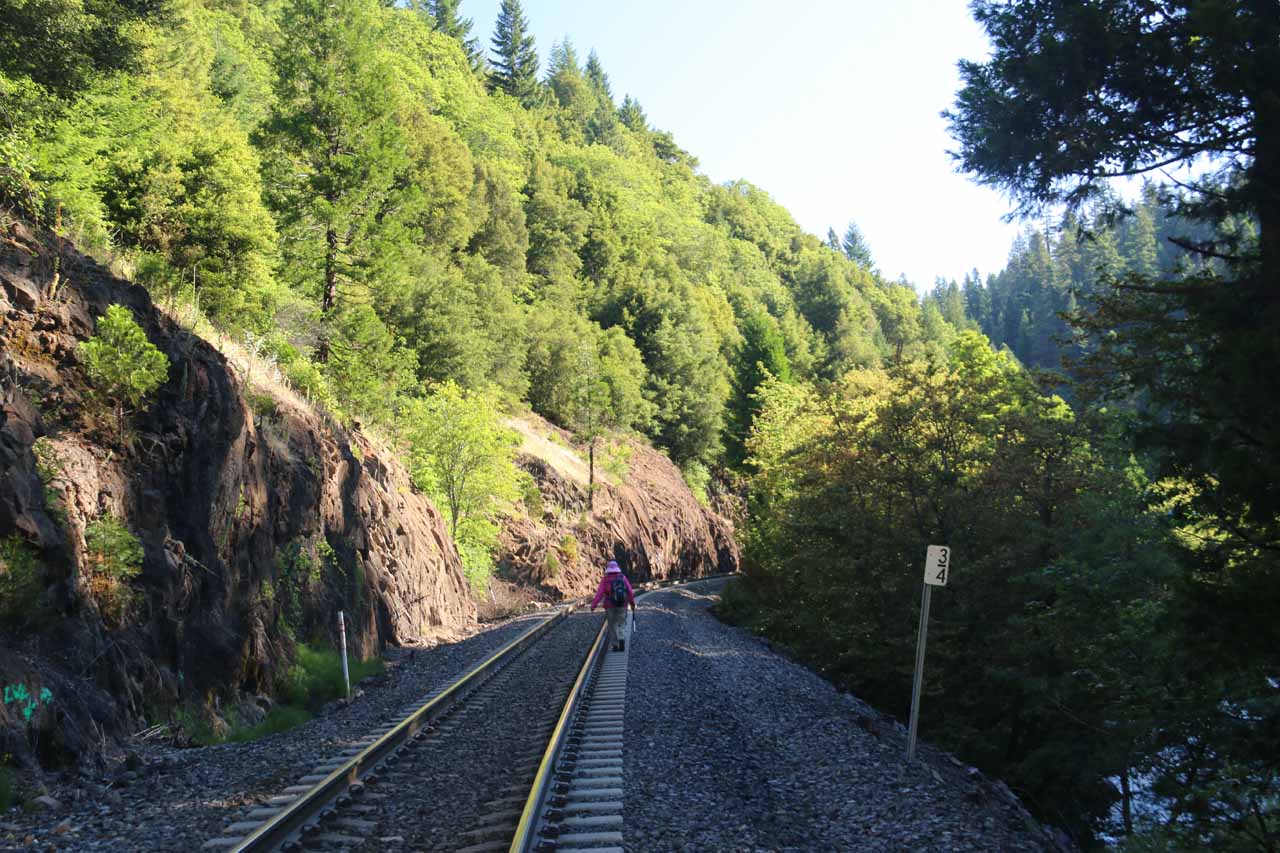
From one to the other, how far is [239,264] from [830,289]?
105 m

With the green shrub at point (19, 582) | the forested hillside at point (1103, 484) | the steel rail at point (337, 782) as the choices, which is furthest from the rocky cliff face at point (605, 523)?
the green shrub at point (19, 582)

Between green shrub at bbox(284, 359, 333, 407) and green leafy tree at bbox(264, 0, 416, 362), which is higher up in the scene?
green leafy tree at bbox(264, 0, 416, 362)

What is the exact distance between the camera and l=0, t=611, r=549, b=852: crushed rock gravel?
6469mm

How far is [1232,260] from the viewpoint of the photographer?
7.79m

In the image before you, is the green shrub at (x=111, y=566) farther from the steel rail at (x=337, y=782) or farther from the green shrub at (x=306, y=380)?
the green shrub at (x=306, y=380)

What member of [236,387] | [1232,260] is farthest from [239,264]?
[1232,260]

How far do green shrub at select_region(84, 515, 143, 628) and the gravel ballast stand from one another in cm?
603

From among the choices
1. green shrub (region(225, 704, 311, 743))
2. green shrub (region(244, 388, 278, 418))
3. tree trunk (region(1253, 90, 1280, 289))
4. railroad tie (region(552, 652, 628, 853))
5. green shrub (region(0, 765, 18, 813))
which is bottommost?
green shrub (region(225, 704, 311, 743))

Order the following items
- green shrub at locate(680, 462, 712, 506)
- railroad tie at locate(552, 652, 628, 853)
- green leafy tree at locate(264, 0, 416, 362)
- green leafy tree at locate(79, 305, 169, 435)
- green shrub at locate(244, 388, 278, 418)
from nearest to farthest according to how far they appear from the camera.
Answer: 1. railroad tie at locate(552, 652, 628, 853)
2. green leafy tree at locate(79, 305, 169, 435)
3. green shrub at locate(244, 388, 278, 418)
4. green leafy tree at locate(264, 0, 416, 362)
5. green shrub at locate(680, 462, 712, 506)

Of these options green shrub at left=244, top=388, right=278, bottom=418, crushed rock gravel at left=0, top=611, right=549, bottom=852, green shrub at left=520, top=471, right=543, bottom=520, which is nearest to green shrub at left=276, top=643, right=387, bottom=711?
crushed rock gravel at left=0, top=611, right=549, bottom=852

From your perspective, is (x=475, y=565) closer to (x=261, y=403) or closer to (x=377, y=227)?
(x=377, y=227)

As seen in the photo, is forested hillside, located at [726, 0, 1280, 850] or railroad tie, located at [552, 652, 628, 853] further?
forested hillside, located at [726, 0, 1280, 850]

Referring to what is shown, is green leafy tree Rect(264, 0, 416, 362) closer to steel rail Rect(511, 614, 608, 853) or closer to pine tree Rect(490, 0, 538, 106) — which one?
steel rail Rect(511, 614, 608, 853)

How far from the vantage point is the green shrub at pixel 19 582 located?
8242 millimetres
